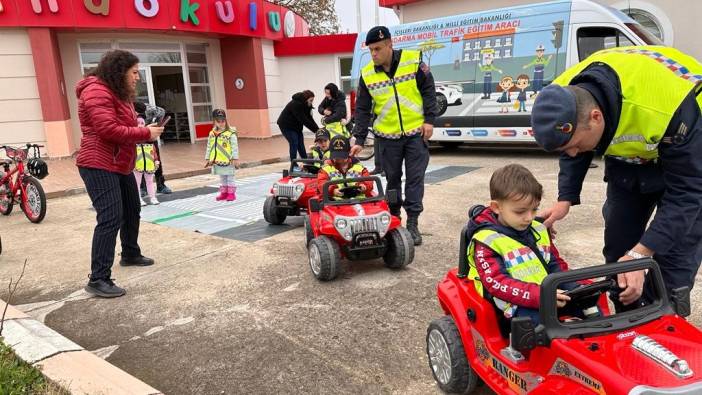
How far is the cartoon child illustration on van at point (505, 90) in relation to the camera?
33.6ft

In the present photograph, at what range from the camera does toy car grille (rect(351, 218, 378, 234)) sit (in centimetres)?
408

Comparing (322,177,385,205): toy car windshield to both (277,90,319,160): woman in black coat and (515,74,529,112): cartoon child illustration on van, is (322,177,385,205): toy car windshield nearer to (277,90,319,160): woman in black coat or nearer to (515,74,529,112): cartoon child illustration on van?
(277,90,319,160): woman in black coat

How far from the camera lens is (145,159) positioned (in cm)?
745

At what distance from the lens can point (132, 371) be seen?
9.71ft

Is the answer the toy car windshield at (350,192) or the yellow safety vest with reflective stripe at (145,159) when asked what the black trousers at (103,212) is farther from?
the yellow safety vest with reflective stripe at (145,159)

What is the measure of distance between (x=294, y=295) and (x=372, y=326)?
84cm

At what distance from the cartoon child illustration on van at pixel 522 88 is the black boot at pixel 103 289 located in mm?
8373

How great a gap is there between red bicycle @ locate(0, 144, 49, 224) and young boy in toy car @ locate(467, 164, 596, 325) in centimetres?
643

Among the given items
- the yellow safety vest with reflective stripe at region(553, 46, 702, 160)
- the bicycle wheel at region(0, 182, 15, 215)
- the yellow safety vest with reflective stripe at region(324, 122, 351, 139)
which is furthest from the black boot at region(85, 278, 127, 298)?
the yellow safety vest with reflective stripe at region(324, 122, 351, 139)

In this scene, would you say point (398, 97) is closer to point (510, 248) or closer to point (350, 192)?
point (350, 192)

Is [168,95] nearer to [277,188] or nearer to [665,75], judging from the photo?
[277,188]

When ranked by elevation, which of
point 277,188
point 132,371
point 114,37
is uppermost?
point 114,37

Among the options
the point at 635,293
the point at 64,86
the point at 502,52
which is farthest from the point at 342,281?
A: the point at 64,86

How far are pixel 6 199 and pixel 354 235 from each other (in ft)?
19.5
